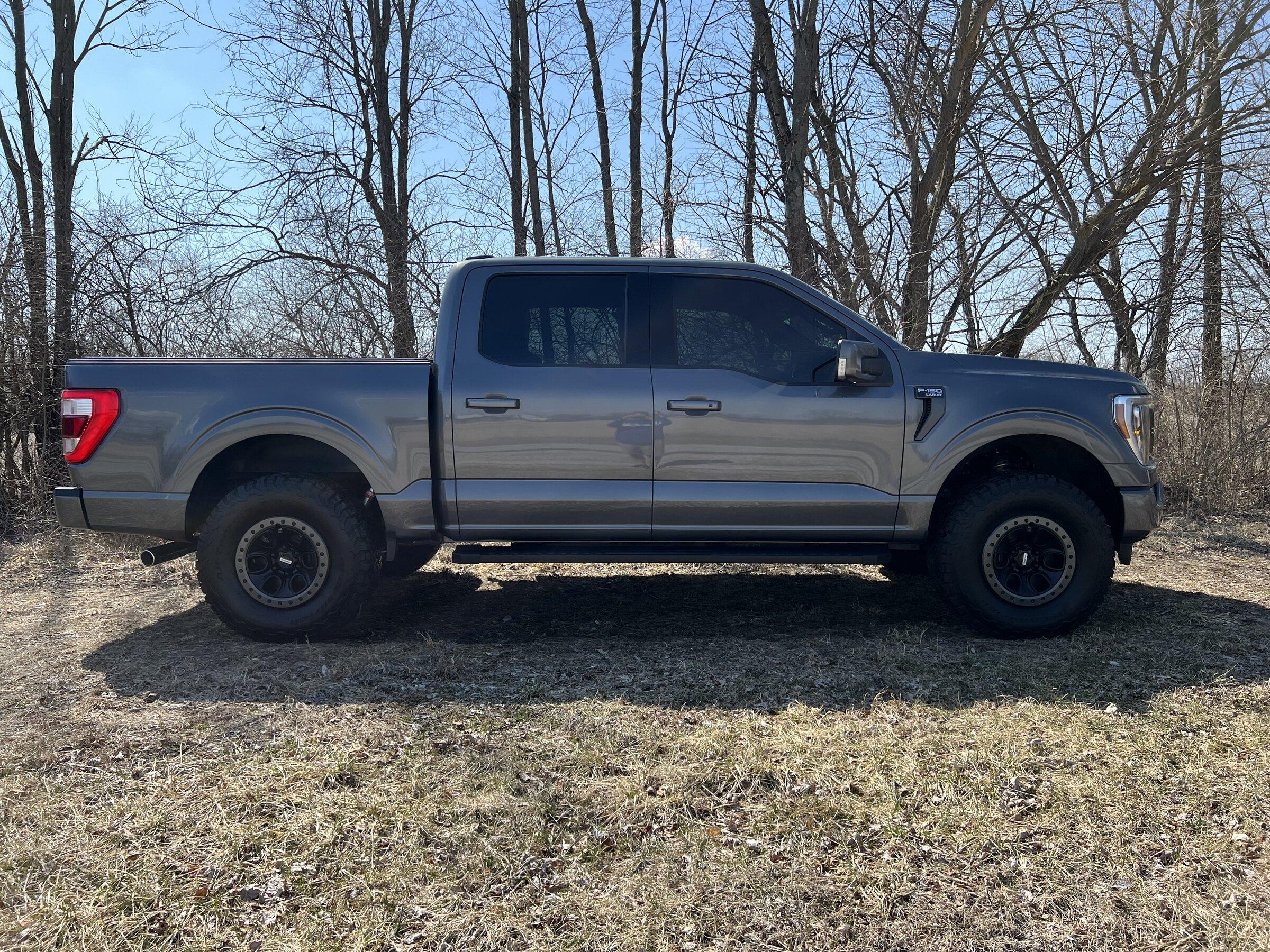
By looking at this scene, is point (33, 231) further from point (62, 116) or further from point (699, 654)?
point (699, 654)

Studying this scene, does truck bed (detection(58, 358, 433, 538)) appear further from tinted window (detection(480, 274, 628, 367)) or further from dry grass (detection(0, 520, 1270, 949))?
dry grass (detection(0, 520, 1270, 949))

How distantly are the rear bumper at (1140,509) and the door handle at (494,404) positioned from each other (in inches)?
131

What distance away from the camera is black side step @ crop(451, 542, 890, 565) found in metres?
4.57

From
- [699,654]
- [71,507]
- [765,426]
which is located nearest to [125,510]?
[71,507]

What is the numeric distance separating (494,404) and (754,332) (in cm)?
146

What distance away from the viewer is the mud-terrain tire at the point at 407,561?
18.3ft

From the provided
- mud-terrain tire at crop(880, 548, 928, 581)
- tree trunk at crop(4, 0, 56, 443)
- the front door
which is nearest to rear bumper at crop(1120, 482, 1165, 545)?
mud-terrain tire at crop(880, 548, 928, 581)

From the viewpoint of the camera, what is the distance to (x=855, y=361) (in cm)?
438

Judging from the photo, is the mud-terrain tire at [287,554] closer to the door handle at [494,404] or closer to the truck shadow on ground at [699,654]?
the truck shadow on ground at [699,654]

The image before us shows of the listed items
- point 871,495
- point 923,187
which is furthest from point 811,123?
point 871,495

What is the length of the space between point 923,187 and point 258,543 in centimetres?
777

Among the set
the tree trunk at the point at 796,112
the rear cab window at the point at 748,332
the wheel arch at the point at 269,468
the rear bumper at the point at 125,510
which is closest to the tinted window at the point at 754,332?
the rear cab window at the point at 748,332

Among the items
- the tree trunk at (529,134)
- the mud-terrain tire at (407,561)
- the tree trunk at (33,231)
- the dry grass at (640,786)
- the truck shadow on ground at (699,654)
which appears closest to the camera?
the dry grass at (640,786)

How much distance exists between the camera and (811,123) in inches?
402
